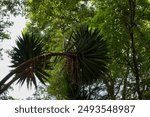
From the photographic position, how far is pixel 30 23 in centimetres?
3083

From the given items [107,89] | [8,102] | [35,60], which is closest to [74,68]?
[35,60]

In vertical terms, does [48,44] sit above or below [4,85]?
above

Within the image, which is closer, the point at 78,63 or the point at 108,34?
the point at 78,63

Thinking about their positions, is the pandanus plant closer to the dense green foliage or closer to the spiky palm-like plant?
the spiky palm-like plant

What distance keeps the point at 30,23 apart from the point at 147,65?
982cm

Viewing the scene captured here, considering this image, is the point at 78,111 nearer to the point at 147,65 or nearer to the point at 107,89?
the point at 147,65

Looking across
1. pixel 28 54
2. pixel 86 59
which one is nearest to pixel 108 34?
pixel 28 54

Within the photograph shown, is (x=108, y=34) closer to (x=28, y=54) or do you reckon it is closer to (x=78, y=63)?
(x=28, y=54)

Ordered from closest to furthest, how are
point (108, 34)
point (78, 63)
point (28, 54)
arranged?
point (78, 63), point (28, 54), point (108, 34)

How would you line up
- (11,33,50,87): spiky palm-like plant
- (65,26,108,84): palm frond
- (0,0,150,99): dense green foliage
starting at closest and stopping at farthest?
(65,26,108,84): palm frond, (11,33,50,87): spiky palm-like plant, (0,0,150,99): dense green foliage

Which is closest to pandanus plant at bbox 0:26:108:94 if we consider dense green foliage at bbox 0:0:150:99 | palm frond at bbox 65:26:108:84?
palm frond at bbox 65:26:108:84

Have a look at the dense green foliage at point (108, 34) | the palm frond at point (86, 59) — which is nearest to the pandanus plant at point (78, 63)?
the palm frond at point (86, 59)

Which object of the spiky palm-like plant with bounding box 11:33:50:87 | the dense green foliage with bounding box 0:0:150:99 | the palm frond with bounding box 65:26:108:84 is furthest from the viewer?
the dense green foliage with bounding box 0:0:150:99

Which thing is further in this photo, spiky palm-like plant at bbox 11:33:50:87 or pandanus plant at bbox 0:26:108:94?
spiky palm-like plant at bbox 11:33:50:87
